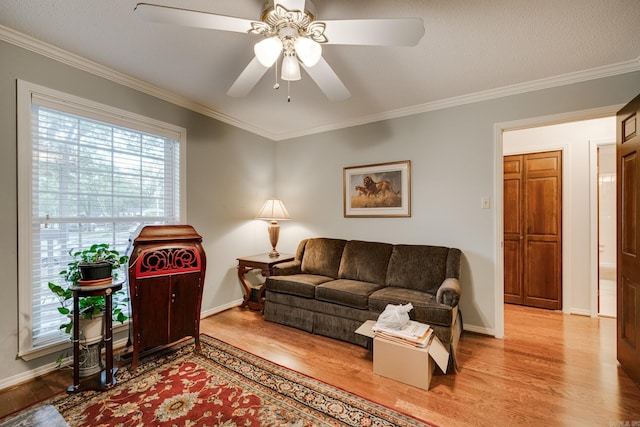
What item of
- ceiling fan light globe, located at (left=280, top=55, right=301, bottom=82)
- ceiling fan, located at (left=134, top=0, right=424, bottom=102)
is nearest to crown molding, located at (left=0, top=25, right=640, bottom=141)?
ceiling fan, located at (left=134, top=0, right=424, bottom=102)

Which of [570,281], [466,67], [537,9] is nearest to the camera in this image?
[537,9]

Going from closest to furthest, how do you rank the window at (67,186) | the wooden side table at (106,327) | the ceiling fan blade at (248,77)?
the ceiling fan blade at (248,77) → the wooden side table at (106,327) → the window at (67,186)

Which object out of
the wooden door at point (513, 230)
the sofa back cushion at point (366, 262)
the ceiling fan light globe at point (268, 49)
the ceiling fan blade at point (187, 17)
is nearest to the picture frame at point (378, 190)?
the sofa back cushion at point (366, 262)

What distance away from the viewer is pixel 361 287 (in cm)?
285

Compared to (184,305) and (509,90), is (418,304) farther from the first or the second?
(509,90)

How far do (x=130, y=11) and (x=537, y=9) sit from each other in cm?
249

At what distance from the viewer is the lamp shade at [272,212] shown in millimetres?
3785

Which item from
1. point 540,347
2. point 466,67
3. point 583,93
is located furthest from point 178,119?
point 540,347

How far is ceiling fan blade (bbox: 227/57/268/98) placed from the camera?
5.81 ft

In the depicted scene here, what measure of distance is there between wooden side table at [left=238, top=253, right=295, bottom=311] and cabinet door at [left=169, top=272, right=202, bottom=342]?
1.01 metres

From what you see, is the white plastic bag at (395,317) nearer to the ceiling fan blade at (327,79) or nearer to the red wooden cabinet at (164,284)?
the red wooden cabinet at (164,284)

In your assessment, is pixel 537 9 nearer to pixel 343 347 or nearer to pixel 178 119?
pixel 343 347

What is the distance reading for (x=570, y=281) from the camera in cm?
344

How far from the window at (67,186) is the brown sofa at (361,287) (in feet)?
5.21
